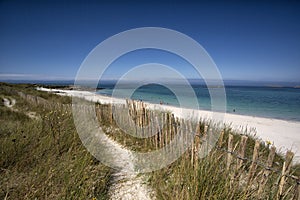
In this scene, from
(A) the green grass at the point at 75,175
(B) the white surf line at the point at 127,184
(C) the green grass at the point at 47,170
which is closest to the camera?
(A) the green grass at the point at 75,175

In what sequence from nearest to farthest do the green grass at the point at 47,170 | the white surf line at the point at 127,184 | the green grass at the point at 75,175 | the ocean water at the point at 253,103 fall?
the green grass at the point at 75,175
the green grass at the point at 47,170
the white surf line at the point at 127,184
the ocean water at the point at 253,103

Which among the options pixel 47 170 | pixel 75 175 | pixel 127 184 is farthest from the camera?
pixel 127 184

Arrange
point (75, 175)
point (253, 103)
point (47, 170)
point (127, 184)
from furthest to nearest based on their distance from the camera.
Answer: point (253, 103) < point (127, 184) < point (47, 170) < point (75, 175)

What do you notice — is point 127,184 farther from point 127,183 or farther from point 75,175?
point 75,175

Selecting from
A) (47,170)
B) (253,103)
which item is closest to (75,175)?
(47,170)

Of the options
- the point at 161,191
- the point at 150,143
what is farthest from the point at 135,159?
the point at 161,191

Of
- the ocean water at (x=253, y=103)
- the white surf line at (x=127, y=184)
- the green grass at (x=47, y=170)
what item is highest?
the green grass at (x=47, y=170)

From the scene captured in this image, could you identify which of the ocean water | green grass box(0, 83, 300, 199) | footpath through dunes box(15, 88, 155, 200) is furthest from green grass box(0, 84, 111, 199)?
the ocean water

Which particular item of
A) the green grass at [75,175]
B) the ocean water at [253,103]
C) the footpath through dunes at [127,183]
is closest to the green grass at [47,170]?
the green grass at [75,175]

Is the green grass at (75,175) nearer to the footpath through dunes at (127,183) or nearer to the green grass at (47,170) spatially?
the green grass at (47,170)

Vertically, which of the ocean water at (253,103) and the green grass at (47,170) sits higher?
the green grass at (47,170)

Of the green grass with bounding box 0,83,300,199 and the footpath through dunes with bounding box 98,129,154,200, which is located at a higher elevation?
the green grass with bounding box 0,83,300,199

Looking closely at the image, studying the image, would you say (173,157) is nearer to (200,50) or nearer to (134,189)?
(134,189)

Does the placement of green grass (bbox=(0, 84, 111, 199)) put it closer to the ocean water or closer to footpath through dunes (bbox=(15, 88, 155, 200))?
footpath through dunes (bbox=(15, 88, 155, 200))
